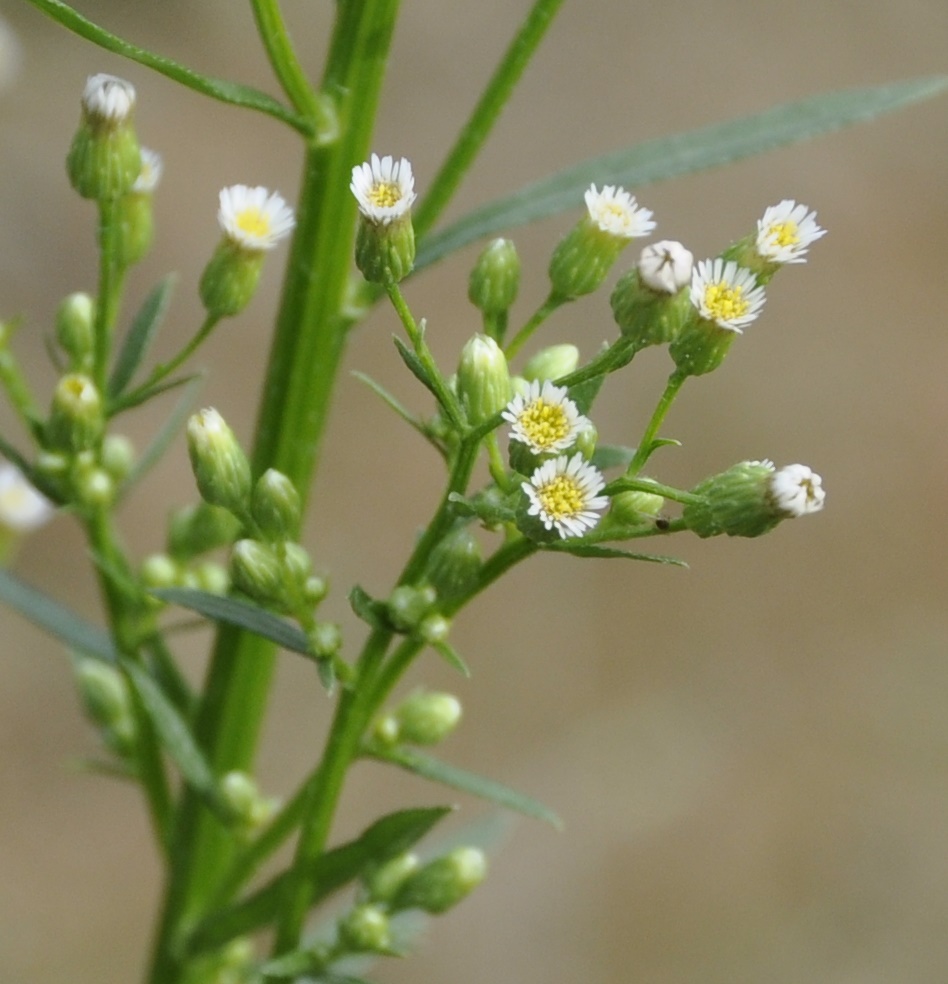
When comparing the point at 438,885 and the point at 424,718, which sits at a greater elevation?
the point at 424,718

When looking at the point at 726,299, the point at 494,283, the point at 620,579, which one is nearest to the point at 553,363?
the point at 494,283

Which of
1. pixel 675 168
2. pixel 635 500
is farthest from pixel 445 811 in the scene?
pixel 675 168

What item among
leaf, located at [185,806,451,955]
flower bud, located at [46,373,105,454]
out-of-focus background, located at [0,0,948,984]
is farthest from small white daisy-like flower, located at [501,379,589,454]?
out-of-focus background, located at [0,0,948,984]

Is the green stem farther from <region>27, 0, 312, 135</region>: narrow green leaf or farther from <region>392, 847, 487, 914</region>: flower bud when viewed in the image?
<region>392, 847, 487, 914</region>: flower bud

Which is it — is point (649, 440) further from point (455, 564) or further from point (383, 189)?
point (383, 189)

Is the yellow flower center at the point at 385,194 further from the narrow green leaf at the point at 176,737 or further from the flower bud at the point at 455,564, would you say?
the narrow green leaf at the point at 176,737

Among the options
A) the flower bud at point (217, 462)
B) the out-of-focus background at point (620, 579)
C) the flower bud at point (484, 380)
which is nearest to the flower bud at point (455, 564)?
the flower bud at point (484, 380)

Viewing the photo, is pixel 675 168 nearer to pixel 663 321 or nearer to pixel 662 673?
pixel 663 321
